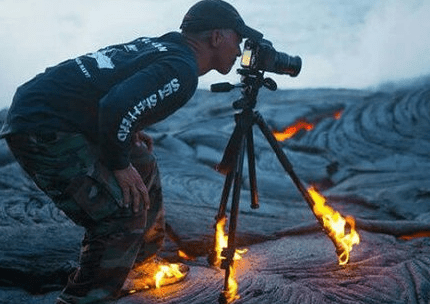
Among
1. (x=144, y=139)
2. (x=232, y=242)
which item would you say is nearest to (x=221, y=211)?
(x=232, y=242)

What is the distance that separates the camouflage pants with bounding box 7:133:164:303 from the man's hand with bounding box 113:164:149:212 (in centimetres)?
4

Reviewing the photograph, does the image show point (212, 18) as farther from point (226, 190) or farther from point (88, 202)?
point (88, 202)

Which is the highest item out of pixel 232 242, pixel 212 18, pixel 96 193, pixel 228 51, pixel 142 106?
pixel 212 18

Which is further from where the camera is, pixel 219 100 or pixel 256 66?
pixel 219 100

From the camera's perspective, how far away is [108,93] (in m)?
A: 2.55

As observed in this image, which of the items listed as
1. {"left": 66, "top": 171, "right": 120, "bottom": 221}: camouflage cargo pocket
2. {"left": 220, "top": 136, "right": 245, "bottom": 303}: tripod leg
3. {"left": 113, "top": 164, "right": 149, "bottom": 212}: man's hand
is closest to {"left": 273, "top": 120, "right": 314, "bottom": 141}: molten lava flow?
{"left": 220, "top": 136, "right": 245, "bottom": 303}: tripod leg

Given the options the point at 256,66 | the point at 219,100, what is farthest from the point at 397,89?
the point at 256,66

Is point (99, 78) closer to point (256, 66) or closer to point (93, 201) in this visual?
point (93, 201)

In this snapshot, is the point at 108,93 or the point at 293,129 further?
the point at 293,129

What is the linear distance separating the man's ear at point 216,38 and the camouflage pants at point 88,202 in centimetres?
100

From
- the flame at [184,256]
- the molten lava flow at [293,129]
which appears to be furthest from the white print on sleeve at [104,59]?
the molten lava flow at [293,129]

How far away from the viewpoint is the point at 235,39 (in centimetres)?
318

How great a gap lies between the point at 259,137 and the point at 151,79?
25.3 feet

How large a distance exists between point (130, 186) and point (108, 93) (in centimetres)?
53
